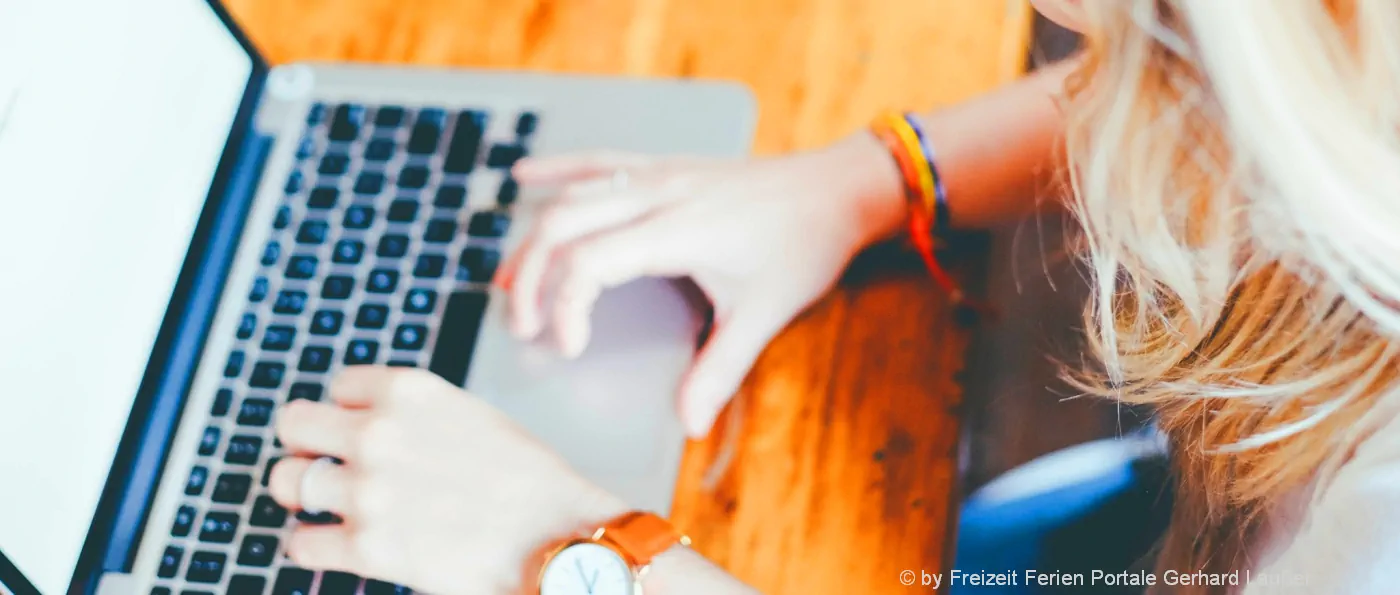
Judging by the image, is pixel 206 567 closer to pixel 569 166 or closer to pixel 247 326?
pixel 247 326

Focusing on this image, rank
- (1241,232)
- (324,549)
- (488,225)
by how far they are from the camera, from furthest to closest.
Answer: (488,225) < (324,549) < (1241,232)

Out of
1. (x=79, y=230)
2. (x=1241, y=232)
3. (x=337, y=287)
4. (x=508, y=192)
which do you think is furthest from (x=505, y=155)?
(x=1241, y=232)

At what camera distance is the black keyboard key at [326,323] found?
22.2 inches

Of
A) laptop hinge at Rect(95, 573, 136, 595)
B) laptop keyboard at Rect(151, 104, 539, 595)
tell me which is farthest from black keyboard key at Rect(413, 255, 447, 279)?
laptop hinge at Rect(95, 573, 136, 595)

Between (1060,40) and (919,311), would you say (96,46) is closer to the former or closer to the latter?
(919,311)

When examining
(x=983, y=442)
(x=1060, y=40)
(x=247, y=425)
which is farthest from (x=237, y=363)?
(x=1060, y=40)

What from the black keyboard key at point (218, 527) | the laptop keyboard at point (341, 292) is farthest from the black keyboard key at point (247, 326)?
the black keyboard key at point (218, 527)

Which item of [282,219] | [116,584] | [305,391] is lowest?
[116,584]

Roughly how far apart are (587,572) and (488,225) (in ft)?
0.72

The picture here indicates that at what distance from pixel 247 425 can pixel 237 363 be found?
4cm

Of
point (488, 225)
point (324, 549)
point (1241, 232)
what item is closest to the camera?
point (1241, 232)

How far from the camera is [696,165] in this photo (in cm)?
60

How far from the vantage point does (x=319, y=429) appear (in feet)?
1.73

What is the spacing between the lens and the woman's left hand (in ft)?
1.63
